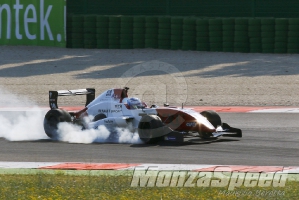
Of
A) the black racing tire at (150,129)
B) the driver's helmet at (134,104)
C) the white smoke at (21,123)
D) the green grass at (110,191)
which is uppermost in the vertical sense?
the driver's helmet at (134,104)

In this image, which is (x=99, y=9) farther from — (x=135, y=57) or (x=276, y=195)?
(x=276, y=195)

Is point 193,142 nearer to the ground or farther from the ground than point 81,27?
nearer to the ground

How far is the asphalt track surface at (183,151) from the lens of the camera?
11.6 metres

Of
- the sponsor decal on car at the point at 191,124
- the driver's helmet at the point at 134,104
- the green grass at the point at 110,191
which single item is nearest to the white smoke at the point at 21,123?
the driver's helmet at the point at 134,104

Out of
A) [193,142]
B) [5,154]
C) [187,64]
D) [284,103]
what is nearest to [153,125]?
[193,142]

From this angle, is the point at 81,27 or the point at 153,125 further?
the point at 81,27

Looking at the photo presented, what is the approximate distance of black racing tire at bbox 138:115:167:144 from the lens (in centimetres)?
1319

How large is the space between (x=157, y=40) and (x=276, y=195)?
763 inches

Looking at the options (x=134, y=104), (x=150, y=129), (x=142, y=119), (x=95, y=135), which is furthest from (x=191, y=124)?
(x=95, y=135)

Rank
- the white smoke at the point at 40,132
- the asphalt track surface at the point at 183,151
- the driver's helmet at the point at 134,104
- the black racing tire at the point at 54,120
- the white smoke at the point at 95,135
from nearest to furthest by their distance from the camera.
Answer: the asphalt track surface at the point at 183,151 → the white smoke at the point at 95,135 → the white smoke at the point at 40,132 → the driver's helmet at the point at 134,104 → the black racing tire at the point at 54,120

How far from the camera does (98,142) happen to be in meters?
13.9

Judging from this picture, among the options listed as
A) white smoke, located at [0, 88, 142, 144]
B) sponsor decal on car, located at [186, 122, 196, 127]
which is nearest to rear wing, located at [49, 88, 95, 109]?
white smoke, located at [0, 88, 142, 144]

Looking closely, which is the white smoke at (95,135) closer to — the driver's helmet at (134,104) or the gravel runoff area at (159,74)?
the driver's helmet at (134,104)

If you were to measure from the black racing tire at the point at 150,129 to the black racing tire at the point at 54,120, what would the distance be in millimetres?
1899
